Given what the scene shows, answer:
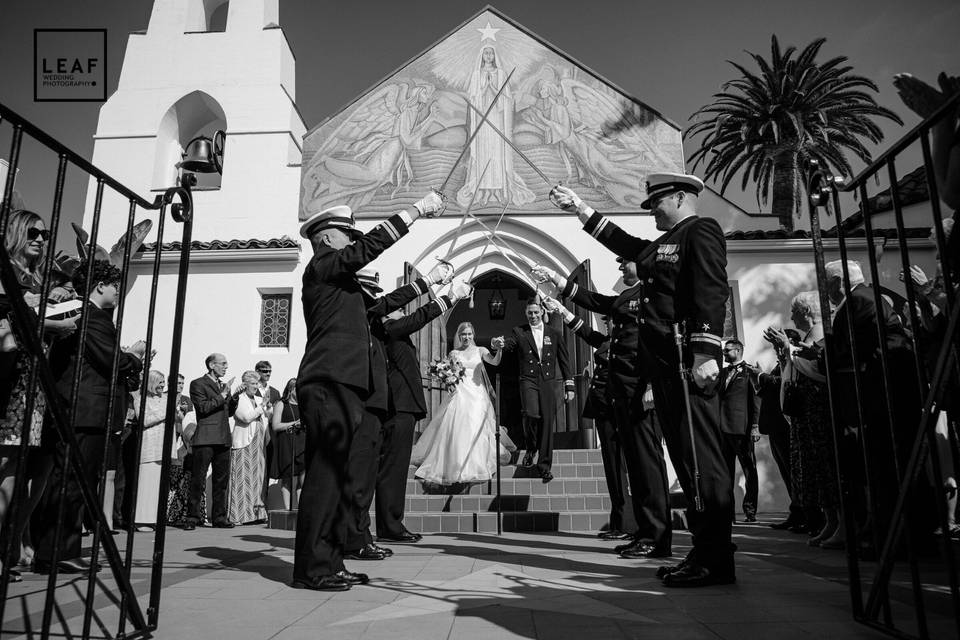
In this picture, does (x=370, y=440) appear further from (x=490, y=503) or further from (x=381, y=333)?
(x=490, y=503)

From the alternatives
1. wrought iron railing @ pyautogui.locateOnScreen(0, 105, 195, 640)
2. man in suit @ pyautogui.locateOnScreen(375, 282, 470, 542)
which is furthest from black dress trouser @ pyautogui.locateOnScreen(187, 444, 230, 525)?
wrought iron railing @ pyautogui.locateOnScreen(0, 105, 195, 640)

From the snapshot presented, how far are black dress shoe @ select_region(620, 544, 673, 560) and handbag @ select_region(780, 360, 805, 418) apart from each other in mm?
2327

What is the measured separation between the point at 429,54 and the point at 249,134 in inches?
159

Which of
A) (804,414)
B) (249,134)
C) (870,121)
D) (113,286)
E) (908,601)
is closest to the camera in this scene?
(908,601)

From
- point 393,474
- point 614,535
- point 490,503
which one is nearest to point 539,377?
point 490,503

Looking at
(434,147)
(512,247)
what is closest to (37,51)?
(434,147)

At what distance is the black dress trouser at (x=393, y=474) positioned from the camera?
6270mm

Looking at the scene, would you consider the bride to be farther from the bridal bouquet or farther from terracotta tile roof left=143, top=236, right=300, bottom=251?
terracotta tile roof left=143, top=236, right=300, bottom=251

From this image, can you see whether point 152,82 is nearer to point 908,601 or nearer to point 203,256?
point 203,256

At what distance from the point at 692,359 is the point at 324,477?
7.06ft

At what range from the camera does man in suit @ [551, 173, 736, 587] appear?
140 inches

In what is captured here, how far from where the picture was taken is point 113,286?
183 inches

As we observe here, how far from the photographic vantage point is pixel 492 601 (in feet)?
10.5

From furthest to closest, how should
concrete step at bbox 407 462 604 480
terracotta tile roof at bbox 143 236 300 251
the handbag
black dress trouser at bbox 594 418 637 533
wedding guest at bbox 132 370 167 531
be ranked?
1. terracotta tile roof at bbox 143 236 300 251
2. concrete step at bbox 407 462 604 480
3. wedding guest at bbox 132 370 167 531
4. black dress trouser at bbox 594 418 637 533
5. the handbag
